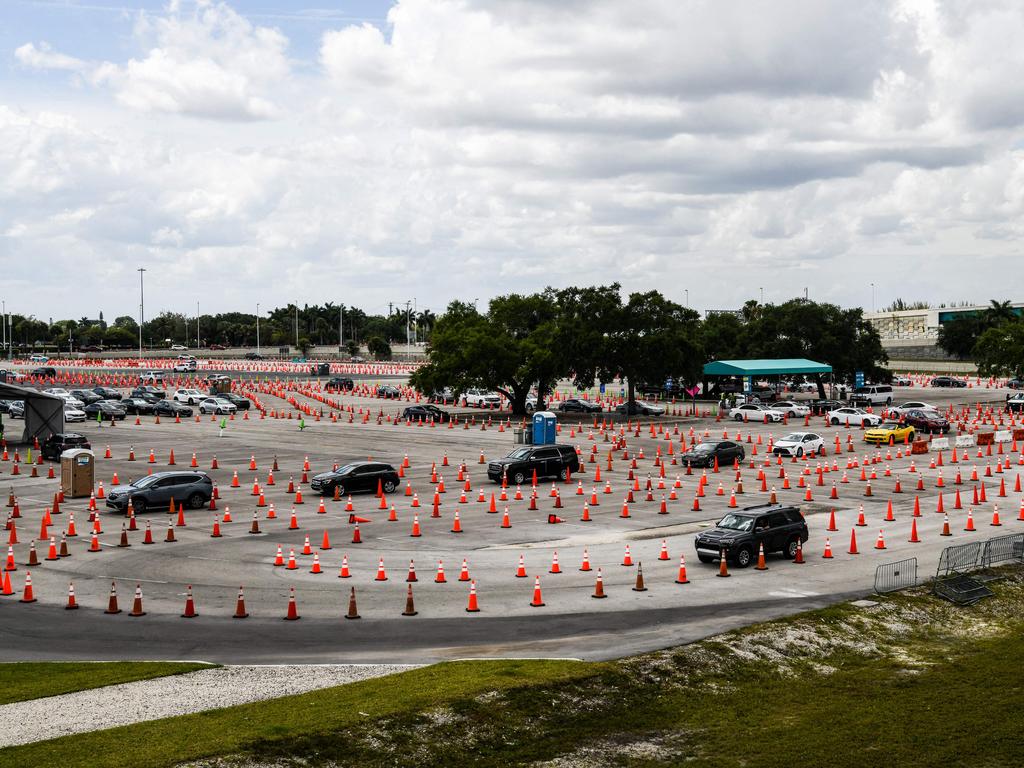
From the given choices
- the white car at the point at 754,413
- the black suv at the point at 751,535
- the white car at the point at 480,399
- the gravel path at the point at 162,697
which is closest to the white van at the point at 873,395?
the white car at the point at 754,413

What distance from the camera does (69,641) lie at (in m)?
21.0

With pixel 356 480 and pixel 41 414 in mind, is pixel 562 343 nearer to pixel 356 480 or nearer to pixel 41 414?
pixel 41 414

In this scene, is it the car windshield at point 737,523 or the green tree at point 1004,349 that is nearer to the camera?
the car windshield at point 737,523

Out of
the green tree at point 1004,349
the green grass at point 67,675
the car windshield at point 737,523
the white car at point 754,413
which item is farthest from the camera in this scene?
the green tree at point 1004,349

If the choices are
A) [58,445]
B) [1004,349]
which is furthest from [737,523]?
[1004,349]

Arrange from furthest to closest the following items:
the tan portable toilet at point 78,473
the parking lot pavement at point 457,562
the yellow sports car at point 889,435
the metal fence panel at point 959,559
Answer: the yellow sports car at point 889,435
the tan portable toilet at point 78,473
the metal fence panel at point 959,559
the parking lot pavement at point 457,562

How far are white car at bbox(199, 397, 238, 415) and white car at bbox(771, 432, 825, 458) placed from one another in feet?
141

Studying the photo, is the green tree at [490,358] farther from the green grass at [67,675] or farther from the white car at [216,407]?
the green grass at [67,675]

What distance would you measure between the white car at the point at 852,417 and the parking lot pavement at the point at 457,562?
1485 cm

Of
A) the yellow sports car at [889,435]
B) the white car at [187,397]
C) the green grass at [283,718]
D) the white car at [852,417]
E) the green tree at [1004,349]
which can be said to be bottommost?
the green grass at [283,718]

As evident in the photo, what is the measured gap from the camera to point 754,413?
75562 mm

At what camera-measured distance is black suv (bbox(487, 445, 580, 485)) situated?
43.3 metres

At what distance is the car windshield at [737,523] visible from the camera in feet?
93.8

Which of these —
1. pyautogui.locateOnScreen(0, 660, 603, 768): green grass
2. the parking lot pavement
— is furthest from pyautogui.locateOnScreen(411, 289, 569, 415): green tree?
pyautogui.locateOnScreen(0, 660, 603, 768): green grass
